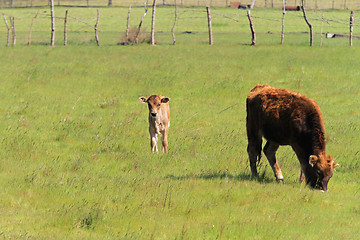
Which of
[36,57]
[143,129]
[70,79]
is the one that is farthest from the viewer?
[36,57]

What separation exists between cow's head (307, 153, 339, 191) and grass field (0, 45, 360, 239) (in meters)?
0.28

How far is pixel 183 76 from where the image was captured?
87.1 ft

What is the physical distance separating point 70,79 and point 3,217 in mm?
18425

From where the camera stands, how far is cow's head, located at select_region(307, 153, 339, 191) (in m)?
9.65

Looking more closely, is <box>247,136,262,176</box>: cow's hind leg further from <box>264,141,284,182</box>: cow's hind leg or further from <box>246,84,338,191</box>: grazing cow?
<box>264,141,284,182</box>: cow's hind leg

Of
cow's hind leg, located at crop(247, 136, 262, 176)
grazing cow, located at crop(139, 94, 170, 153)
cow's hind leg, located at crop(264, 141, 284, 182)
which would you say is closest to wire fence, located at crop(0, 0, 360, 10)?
grazing cow, located at crop(139, 94, 170, 153)

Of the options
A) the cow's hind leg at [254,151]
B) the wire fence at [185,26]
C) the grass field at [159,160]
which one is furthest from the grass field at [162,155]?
the wire fence at [185,26]

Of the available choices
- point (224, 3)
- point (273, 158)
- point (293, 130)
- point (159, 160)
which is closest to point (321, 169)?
point (293, 130)

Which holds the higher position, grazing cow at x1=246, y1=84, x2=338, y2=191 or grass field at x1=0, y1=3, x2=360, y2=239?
grazing cow at x1=246, y1=84, x2=338, y2=191

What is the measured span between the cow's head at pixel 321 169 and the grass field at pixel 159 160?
0.28 metres

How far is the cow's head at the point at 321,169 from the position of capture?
9.65 m

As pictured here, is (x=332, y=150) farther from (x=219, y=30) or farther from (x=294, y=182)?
(x=219, y=30)

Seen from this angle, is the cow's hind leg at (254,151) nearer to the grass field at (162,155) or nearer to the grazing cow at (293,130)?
the grazing cow at (293,130)

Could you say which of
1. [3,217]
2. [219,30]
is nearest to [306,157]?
[3,217]
